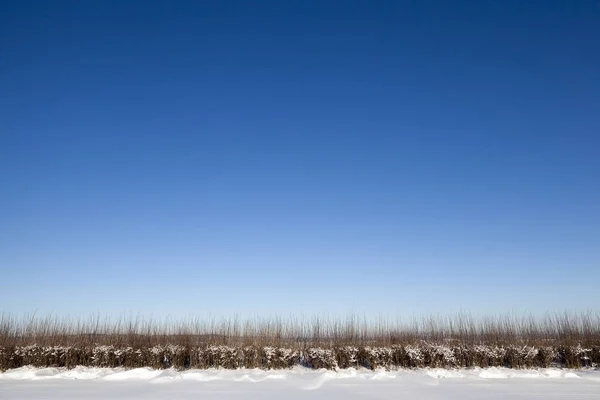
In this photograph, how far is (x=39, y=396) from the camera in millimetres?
10703

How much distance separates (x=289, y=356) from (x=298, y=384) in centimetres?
309

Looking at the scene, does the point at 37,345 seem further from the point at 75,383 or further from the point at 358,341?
the point at 358,341

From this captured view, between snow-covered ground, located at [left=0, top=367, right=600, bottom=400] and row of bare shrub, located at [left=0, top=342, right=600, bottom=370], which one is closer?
snow-covered ground, located at [left=0, top=367, right=600, bottom=400]

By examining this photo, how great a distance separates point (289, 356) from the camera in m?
15.9

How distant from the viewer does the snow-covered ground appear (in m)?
11.0

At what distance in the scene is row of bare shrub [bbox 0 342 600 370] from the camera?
15.7 meters

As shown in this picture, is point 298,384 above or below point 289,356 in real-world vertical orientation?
below

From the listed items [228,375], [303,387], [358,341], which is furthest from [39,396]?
[358,341]

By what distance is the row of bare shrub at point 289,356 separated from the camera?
15.7m

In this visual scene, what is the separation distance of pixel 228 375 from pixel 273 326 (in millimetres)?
3860

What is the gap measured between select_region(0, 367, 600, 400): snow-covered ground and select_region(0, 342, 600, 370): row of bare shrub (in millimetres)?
708

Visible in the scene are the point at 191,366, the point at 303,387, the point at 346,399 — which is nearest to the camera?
the point at 346,399

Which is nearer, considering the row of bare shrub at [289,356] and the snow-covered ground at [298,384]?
the snow-covered ground at [298,384]

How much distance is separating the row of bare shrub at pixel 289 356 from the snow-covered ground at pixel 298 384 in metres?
0.71
